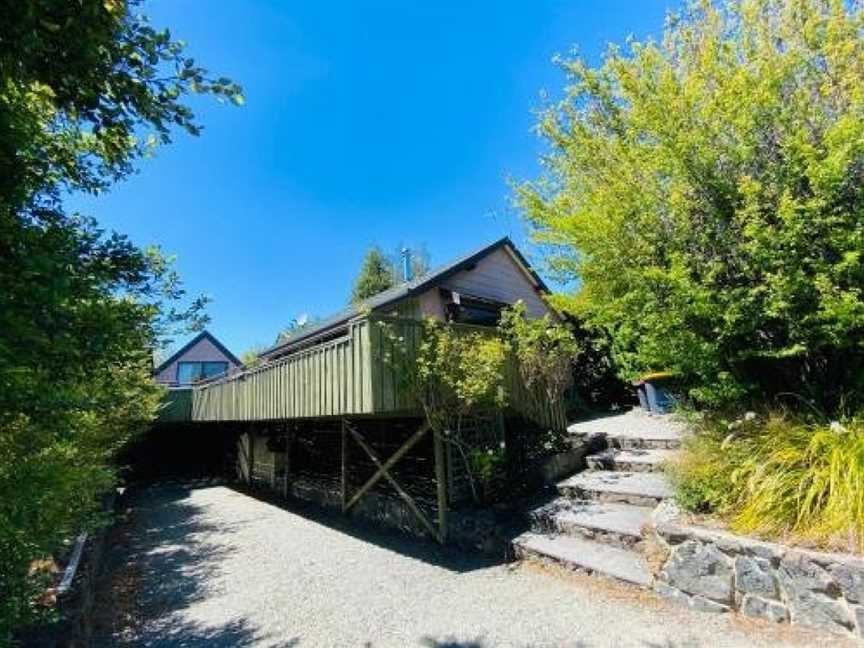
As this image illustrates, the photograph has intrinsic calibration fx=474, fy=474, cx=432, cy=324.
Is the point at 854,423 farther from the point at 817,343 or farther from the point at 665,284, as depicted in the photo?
the point at 665,284

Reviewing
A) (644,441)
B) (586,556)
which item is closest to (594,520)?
(586,556)

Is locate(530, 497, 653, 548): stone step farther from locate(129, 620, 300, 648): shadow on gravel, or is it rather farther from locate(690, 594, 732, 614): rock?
locate(129, 620, 300, 648): shadow on gravel

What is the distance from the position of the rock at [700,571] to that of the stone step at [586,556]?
35cm

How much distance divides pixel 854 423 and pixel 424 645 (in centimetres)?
450

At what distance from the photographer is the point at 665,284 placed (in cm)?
544

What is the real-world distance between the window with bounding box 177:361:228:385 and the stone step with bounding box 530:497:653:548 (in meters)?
24.9

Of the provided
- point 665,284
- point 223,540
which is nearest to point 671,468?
point 665,284

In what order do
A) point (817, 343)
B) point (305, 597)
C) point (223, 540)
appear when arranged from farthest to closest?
point (223, 540)
point (305, 597)
point (817, 343)

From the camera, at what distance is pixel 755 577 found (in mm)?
4180

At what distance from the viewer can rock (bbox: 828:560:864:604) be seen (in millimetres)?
3612

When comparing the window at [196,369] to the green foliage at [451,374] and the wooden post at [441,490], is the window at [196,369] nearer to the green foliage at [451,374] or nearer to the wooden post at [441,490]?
the wooden post at [441,490]

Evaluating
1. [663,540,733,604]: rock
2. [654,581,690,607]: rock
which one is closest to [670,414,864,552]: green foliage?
[663,540,733,604]: rock

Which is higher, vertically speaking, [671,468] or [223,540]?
[671,468]

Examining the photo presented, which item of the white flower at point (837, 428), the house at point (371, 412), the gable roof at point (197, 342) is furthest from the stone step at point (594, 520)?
the gable roof at point (197, 342)
